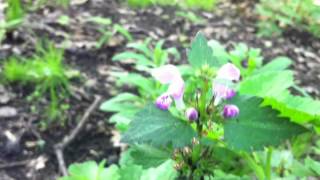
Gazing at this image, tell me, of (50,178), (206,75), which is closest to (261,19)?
(50,178)

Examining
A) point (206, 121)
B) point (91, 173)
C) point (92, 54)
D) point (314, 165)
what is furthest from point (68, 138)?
point (206, 121)

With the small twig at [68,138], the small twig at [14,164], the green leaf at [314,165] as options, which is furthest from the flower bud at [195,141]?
the small twig at [14,164]

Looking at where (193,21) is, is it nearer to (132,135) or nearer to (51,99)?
(51,99)

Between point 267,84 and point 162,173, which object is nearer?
point 162,173

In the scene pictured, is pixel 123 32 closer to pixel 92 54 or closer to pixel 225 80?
pixel 92 54

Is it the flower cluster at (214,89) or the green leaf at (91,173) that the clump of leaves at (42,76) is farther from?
the flower cluster at (214,89)

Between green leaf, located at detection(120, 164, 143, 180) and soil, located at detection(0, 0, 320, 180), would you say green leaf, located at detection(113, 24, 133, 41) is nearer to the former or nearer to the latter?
soil, located at detection(0, 0, 320, 180)
